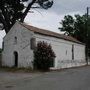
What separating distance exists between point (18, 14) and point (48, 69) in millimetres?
16570

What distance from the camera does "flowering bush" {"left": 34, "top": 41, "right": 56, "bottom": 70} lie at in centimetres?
3619

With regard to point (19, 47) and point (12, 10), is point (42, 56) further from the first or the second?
point (12, 10)

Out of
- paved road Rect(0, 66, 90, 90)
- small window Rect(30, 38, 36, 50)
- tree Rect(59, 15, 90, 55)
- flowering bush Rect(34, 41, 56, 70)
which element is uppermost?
tree Rect(59, 15, 90, 55)

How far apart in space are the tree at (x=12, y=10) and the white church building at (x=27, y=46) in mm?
8182

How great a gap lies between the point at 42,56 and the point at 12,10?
1669cm

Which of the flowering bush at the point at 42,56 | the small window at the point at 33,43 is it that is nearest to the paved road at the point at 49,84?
the flowering bush at the point at 42,56

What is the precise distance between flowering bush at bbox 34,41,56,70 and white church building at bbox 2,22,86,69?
64 centimetres

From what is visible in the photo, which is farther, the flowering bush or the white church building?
the white church building

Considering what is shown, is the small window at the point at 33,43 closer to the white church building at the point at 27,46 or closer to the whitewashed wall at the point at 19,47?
the white church building at the point at 27,46

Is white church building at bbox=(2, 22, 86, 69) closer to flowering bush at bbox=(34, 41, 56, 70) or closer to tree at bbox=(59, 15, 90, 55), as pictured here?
flowering bush at bbox=(34, 41, 56, 70)

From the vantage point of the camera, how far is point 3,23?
50000mm

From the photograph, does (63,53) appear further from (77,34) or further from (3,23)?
(77,34)

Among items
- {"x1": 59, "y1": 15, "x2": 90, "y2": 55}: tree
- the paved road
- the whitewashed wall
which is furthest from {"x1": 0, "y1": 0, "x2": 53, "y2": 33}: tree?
the paved road

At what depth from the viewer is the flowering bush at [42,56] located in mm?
36188
